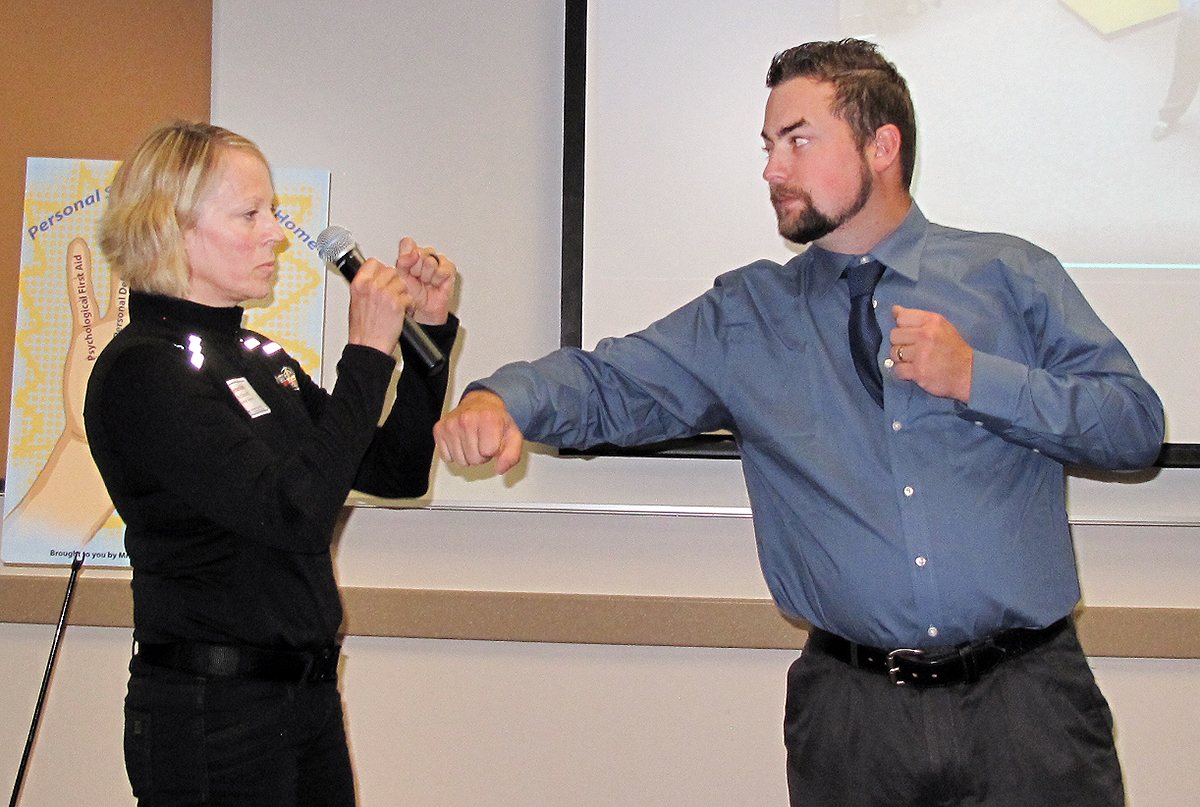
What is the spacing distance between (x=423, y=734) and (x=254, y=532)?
1.34m

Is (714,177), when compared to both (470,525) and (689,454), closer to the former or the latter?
(689,454)

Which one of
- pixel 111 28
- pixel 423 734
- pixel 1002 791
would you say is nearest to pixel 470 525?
pixel 423 734

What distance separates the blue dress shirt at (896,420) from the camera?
1532mm

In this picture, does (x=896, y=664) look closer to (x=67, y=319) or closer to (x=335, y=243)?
(x=335, y=243)

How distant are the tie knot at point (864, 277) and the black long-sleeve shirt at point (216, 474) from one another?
78 centimetres

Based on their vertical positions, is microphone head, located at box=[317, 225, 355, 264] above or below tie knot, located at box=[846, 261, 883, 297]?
above

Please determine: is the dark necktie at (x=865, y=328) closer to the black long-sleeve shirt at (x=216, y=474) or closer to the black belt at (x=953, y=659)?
the black belt at (x=953, y=659)

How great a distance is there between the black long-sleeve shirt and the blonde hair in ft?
0.14

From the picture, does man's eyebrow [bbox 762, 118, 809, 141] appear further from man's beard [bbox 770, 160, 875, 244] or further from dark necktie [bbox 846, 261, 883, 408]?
dark necktie [bbox 846, 261, 883, 408]

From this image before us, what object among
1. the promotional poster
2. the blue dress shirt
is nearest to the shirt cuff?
the blue dress shirt

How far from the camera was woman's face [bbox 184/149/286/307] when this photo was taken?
1.54 meters

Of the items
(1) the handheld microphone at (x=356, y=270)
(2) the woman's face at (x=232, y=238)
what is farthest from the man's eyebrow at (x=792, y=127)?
(2) the woman's face at (x=232, y=238)

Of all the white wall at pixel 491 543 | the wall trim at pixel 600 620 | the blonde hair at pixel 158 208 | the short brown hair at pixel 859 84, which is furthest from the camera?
the white wall at pixel 491 543

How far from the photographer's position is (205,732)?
1.41m
